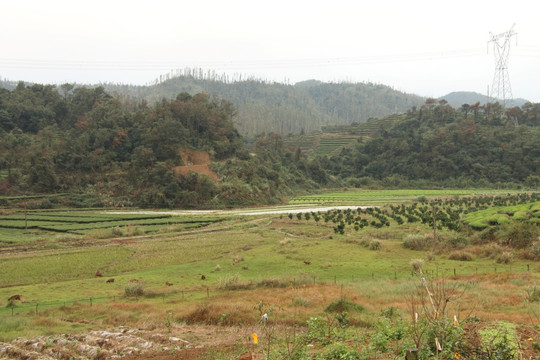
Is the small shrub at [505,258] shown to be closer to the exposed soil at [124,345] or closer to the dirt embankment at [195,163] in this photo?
the exposed soil at [124,345]

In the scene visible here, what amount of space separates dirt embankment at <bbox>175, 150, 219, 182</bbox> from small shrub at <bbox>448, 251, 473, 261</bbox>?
50008mm

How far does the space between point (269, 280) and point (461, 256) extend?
15.2 metres

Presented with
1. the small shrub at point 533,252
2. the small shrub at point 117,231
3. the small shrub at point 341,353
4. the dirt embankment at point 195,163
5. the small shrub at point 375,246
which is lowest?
the small shrub at point 117,231

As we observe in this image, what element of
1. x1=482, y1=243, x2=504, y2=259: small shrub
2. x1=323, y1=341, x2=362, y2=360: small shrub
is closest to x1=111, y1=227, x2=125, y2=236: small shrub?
x1=482, y1=243, x2=504, y2=259: small shrub

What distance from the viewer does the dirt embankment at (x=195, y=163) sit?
70.8m

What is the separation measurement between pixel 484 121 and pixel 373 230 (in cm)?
9179

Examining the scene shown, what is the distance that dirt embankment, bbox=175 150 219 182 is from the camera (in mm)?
70812

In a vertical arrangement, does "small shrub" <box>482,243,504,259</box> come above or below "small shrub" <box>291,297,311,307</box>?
above

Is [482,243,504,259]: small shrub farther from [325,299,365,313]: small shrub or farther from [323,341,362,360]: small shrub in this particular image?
[323,341,362,360]: small shrub

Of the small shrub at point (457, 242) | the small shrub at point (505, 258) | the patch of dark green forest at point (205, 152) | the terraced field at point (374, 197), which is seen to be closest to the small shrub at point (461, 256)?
the small shrub at point (505, 258)

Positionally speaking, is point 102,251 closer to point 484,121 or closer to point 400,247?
point 400,247

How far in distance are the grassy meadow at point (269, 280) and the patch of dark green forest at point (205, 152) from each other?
22.0 meters

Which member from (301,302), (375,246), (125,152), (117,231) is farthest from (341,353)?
(125,152)

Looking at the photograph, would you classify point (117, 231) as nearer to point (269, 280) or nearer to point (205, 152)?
point (269, 280)
